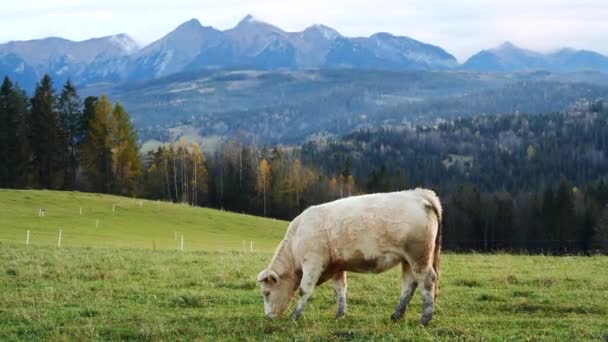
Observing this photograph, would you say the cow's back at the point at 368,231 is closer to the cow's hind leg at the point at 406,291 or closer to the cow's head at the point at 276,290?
the cow's hind leg at the point at 406,291

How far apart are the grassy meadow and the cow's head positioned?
382mm

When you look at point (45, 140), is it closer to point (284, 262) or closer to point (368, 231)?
point (284, 262)

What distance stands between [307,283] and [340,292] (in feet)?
3.32

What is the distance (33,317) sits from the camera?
15.0 metres

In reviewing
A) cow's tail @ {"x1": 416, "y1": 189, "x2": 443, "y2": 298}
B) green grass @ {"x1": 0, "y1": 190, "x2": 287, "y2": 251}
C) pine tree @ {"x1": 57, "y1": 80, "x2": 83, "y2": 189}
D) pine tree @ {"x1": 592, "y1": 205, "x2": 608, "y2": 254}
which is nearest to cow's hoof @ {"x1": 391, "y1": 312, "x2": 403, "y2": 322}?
cow's tail @ {"x1": 416, "y1": 189, "x2": 443, "y2": 298}

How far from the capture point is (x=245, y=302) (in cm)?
1762

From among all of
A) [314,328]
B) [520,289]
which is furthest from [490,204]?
[314,328]

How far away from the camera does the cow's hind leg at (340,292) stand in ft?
50.3

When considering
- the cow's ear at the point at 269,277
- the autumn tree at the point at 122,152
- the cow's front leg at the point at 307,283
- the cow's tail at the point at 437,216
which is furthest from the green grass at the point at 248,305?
the autumn tree at the point at 122,152

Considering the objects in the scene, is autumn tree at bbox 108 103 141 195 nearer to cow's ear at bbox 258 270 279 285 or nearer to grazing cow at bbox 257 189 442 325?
cow's ear at bbox 258 270 279 285

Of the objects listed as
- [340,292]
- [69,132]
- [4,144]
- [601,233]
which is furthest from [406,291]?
[69,132]

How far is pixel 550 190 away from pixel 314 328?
97.3 m

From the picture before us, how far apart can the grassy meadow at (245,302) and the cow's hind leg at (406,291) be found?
305 millimetres

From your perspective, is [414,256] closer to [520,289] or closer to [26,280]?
[520,289]
